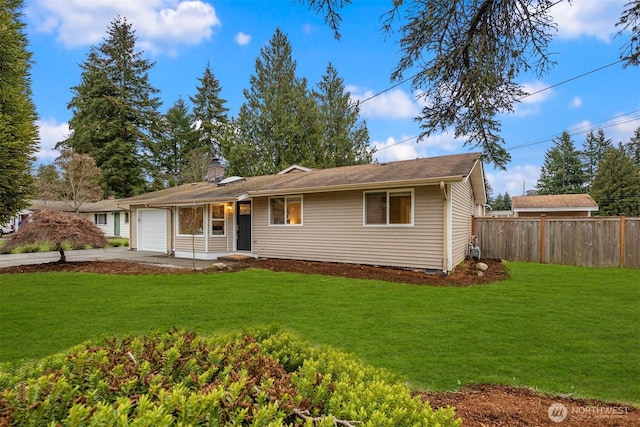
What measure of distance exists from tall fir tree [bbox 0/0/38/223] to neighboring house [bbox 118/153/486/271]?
17.8 feet

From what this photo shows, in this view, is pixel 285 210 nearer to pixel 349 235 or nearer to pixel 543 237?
pixel 349 235

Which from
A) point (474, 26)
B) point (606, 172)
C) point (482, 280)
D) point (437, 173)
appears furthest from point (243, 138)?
point (606, 172)

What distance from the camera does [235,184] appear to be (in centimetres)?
1619

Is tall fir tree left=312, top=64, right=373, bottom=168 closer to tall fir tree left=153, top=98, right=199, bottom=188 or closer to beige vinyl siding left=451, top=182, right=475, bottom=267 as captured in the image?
beige vinyl siding left=451, top=182, right=475, bottom=267

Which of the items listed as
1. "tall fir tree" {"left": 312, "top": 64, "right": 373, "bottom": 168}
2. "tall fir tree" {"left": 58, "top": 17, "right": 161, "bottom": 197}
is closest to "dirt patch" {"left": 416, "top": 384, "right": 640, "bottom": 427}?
"tall fir tree" {"left": 312, "top": 64, "right": 373, "bottom": 168}

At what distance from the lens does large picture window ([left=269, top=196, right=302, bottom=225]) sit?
40.8 ft

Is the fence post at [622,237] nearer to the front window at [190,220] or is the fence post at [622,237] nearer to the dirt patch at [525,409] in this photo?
the dirt patch at [525,409]

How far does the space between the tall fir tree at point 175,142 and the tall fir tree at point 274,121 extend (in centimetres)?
1198

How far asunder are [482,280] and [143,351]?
861 cm

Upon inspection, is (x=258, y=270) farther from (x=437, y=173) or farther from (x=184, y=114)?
(x=184, y=114)

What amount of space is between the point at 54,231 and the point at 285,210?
289 inches

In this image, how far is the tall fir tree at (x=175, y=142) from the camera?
118 feet

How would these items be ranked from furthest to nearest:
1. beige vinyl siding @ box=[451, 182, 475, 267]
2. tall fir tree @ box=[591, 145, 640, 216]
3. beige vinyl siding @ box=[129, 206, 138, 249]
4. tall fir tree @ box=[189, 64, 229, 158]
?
tall fir tree @ box=[189, 64, 229, 158], tall fir tree @ box=[591, 145, 640, 216], beige vinyl siding @ box=[129, 206, 138, 249], beige vinyl siding @ box=[451, 182, 475, 267]

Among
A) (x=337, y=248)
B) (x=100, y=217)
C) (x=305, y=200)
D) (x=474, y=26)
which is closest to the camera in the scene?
(x=474, y=26)
